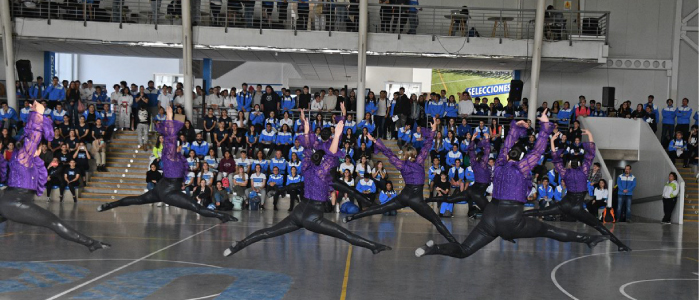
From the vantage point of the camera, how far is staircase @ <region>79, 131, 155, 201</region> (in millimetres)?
20375

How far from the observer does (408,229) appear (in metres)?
15.4

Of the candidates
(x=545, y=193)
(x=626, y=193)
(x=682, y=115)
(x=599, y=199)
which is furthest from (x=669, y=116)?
(x=545, y=193)

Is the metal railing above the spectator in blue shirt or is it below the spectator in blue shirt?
above

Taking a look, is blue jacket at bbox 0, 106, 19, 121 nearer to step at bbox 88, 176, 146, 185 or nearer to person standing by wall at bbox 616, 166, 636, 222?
step at bbox 88, 176, 146, 185

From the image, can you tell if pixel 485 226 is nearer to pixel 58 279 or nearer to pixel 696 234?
pixel 58 279

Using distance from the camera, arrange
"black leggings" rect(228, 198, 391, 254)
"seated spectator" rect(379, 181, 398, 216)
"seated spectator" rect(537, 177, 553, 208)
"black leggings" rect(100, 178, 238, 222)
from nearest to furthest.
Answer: "black leggings" rect(228, 198, 391, 254), "black leggings" rect(100, 178, 238, 222), "seated spectator" rect(379, 181, 398, 216), "seated spectator" rect(537, 177, 553, 208)

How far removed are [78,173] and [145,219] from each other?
16.9 ft

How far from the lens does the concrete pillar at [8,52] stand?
21.8m

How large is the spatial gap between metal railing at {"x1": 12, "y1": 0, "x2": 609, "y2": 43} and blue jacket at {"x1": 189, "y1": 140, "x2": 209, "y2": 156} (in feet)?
15.3

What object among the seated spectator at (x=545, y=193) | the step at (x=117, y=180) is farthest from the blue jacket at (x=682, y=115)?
the step at (x=117, y=180)

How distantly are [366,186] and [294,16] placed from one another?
7.97m

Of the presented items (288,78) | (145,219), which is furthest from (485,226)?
(288,78)

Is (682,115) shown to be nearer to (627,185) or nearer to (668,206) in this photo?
(668,206)

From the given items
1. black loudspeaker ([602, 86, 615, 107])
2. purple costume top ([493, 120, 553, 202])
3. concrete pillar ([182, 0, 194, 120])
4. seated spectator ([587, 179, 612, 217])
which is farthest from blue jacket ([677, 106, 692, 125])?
purple costume top ([493, 120, 553, 202])
